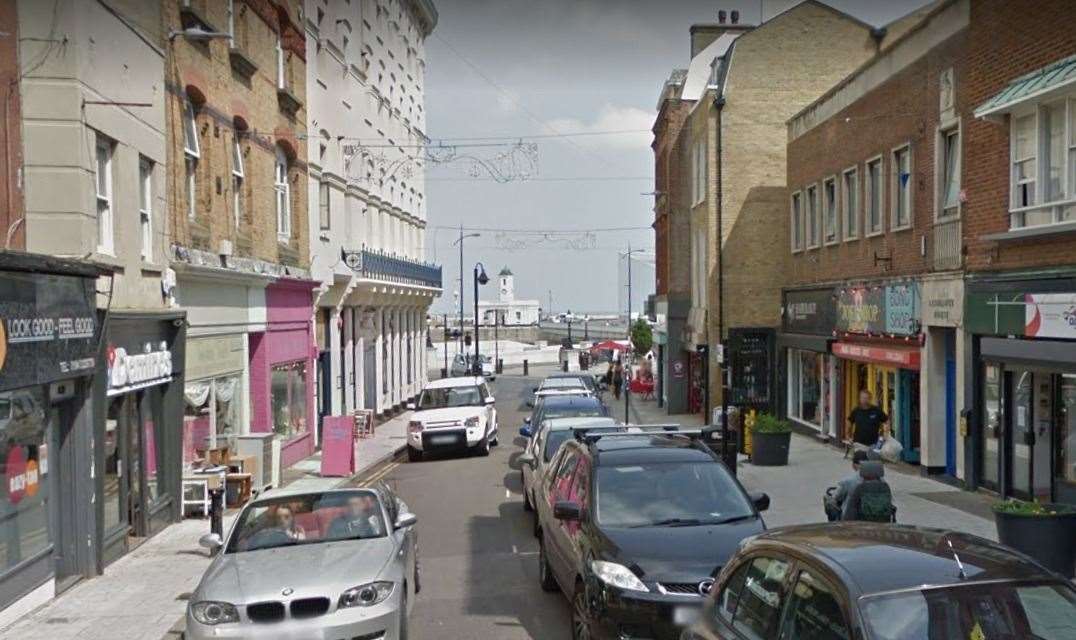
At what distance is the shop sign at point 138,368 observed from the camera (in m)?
12.7

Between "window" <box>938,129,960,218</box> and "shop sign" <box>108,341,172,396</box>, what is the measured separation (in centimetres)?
1282

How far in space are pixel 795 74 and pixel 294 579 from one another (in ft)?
84.0

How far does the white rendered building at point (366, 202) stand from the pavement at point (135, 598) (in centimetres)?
1296

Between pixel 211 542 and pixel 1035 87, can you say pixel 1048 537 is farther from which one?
pixel 211 542

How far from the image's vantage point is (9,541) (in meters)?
9.85

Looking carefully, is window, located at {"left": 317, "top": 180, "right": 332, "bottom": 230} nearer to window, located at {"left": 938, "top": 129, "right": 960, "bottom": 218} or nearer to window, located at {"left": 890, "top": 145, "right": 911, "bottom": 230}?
window, located at {"left": 890, "top": 145, "right": 911, "bottom": 230}

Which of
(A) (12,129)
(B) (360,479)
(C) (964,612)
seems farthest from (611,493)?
(B) (360,479)

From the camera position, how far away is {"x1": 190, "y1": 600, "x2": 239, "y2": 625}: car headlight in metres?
7.39

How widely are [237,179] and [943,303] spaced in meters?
13.6

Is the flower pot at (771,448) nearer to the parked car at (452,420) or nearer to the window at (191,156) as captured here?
the parked car at (452,420)

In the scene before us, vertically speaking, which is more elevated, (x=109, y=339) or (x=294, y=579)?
(x=109, y=339)

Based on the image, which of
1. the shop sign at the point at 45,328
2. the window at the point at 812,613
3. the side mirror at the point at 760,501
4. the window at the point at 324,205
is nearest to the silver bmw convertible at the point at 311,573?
the shop sign at the point at 45,328

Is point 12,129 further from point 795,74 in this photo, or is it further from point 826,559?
point 795,74

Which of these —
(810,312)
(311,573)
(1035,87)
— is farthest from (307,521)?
(810,312)
